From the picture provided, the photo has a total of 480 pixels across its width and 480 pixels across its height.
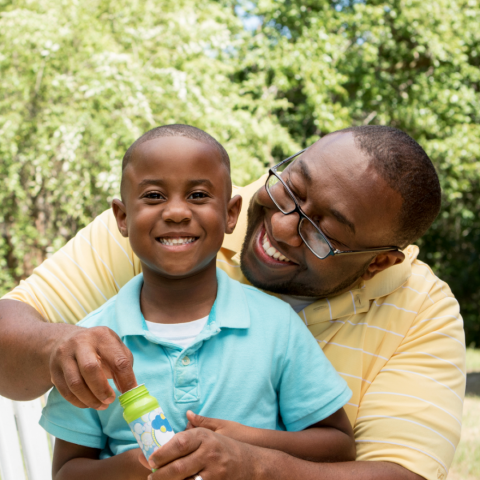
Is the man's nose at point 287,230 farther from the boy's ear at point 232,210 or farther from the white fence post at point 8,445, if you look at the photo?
the white fence post at point 8,445

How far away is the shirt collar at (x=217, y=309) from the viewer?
1.80 m

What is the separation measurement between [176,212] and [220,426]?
653 mm

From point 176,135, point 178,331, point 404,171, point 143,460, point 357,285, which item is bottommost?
point 357,285

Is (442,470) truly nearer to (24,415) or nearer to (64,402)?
(64,402)

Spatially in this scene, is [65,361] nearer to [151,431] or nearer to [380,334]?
[151,431]

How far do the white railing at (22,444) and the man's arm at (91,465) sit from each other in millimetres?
1262

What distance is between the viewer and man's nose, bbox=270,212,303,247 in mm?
2328

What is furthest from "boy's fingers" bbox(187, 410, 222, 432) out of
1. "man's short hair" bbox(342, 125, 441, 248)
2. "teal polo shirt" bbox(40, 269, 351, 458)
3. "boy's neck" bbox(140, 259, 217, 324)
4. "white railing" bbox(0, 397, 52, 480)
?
"white railing" bbox(0, 397, 52, 480)

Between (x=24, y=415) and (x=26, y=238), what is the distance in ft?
18.7

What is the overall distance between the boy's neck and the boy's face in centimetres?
4

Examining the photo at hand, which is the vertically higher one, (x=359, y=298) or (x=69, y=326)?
(x=69, y=326)

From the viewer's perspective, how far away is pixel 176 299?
74.5 inches

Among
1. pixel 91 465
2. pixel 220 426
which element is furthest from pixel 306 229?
pixel 91 465

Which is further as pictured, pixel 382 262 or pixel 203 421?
pixel 382 262
